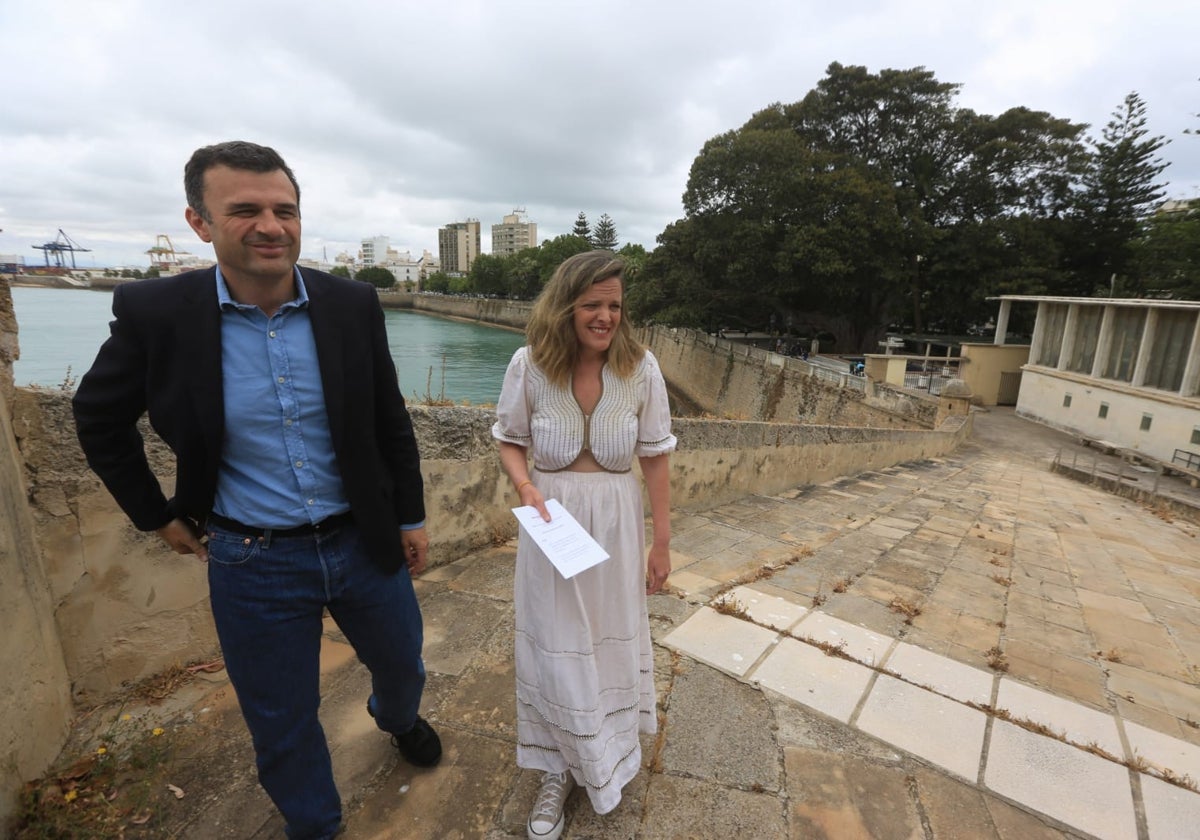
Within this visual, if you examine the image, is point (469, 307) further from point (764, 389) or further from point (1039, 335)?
point (1039, 335)

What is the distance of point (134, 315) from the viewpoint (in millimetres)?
1191

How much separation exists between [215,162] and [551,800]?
5.49 ft

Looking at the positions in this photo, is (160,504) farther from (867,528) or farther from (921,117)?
(921,117)

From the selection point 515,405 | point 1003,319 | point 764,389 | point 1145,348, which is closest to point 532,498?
point 515,405

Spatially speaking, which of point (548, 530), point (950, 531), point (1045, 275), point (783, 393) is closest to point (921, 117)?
point (1045, 275)

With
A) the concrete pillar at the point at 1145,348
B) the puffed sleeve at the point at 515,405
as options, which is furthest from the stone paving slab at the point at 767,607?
the concrete pillar at the point at 1145,348

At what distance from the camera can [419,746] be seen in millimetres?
1615

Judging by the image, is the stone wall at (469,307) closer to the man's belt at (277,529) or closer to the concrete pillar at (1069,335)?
the concrete pillar at (1069,335)

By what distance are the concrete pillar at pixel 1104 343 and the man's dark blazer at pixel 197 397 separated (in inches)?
855

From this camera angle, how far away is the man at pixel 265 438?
120 cm

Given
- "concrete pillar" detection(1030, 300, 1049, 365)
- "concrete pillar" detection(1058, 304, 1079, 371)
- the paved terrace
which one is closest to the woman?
the paved terrace

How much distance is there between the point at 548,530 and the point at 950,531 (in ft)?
15.8

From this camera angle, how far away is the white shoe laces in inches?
56.3

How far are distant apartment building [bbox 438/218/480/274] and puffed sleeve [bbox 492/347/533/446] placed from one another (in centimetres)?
11846
